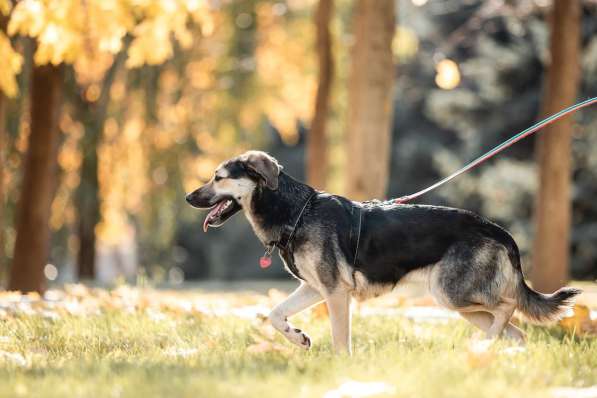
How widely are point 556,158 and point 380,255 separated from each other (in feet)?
25.7

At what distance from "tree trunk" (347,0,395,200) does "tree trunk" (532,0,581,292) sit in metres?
2.86

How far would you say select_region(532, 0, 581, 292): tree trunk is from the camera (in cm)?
1305

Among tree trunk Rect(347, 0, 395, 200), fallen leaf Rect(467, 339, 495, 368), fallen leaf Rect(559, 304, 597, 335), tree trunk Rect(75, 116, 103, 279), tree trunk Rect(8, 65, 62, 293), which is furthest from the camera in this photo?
tree trunk Rect(75, 116, 103, 279)

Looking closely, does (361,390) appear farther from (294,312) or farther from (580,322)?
(580,322)

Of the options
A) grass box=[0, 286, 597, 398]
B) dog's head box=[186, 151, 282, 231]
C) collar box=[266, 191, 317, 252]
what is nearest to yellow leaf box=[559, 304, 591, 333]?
grass box=[0, 286, 597, 398]

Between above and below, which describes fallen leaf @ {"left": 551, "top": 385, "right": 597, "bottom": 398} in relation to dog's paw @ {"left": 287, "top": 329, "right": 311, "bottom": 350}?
above

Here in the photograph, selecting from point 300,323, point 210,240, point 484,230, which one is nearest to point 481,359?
point 484,230

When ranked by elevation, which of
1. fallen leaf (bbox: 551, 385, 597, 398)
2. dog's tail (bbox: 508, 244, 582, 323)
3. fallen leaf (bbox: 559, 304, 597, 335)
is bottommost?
fallen leaf (bbox: 559, 304, 597, 335)

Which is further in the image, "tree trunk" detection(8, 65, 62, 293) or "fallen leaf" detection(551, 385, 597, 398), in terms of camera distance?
"tree trunk" detection(8, 65, 62, 293)

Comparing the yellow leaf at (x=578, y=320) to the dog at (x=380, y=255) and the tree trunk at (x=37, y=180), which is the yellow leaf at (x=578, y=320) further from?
the tree trunk at (x=37, y=180)

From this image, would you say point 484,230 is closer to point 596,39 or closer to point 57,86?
point 57,86

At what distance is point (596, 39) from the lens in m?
22.9

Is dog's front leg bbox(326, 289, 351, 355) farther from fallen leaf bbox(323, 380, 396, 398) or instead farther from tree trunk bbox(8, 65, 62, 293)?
tree trunk bbox(8, 65, 62, 293)

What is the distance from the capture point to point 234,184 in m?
6.41
